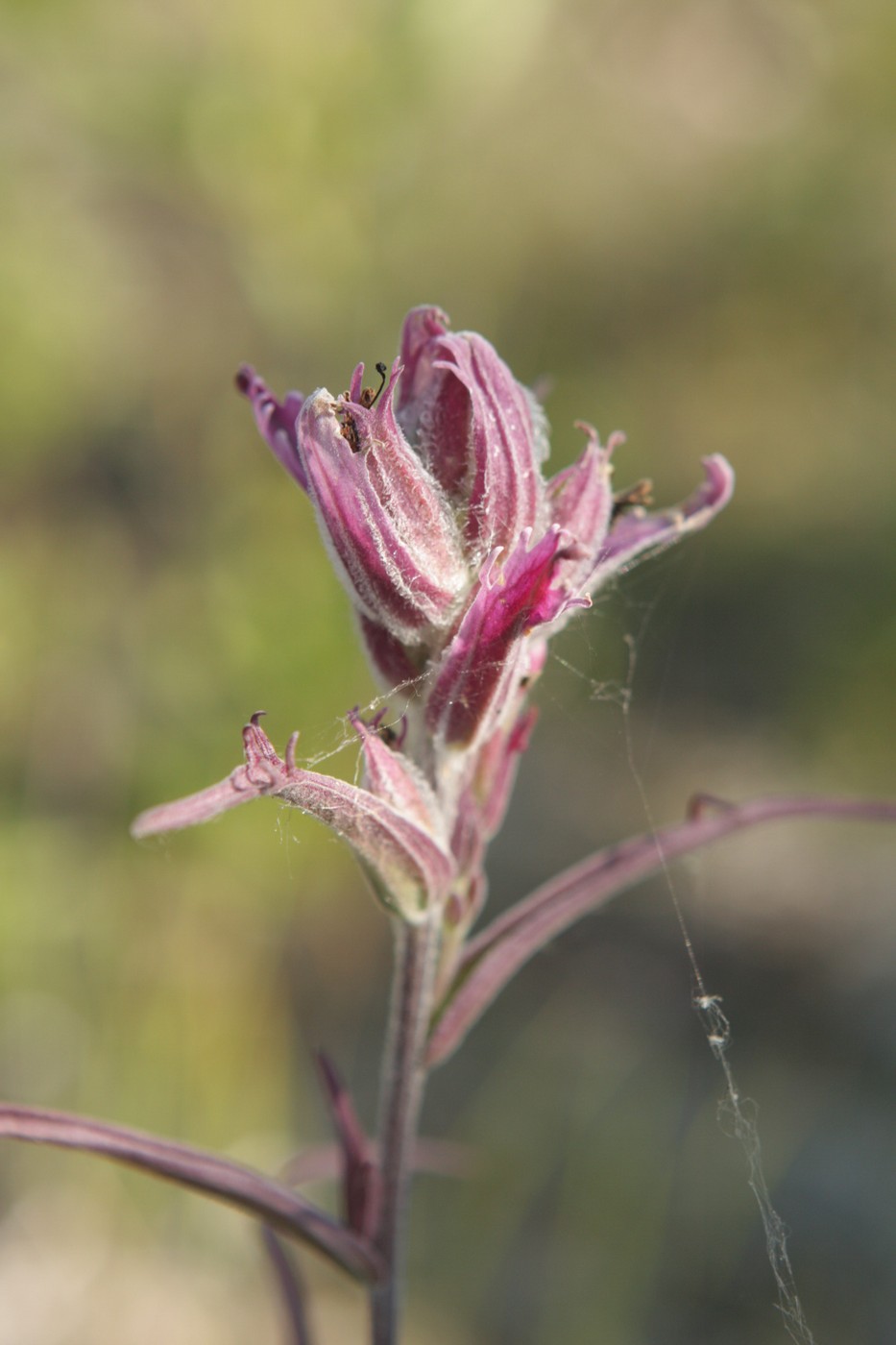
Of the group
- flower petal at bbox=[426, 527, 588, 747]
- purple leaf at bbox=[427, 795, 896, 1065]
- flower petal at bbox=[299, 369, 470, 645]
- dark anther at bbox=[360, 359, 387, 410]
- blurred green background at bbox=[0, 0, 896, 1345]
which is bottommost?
purple leaf at bbox=[427, 795, 896, 1065]

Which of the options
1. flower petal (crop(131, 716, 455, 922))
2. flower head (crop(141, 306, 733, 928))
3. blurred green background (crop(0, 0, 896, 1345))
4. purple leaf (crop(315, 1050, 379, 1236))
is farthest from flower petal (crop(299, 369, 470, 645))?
blurred green background (crop(0, 0, 896, 1345))

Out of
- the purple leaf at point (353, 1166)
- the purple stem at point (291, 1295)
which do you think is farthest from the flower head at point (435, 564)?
the purple stem at point (291, 1295)

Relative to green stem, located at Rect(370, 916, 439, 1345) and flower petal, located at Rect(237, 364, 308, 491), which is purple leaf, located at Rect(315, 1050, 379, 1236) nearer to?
green stem, located at Rect(370, 916, 439, 1345)

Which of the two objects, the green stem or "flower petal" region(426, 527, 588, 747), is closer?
"flower petal" region(426, 527, 588, 747)

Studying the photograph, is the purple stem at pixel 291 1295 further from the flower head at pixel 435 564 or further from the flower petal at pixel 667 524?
the flower petal at pixel 667 524

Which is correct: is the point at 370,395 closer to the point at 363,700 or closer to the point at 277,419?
the point at 277,419

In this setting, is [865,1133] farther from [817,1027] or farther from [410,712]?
[410,712]

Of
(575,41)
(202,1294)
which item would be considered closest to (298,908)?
(202,1294)
